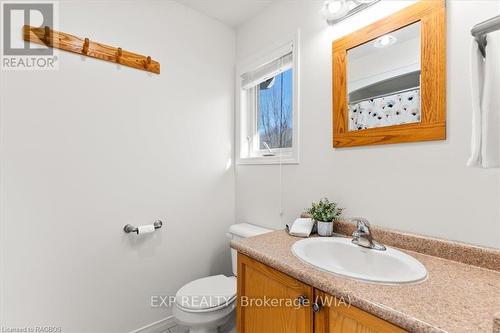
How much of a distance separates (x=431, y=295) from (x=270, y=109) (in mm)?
1564

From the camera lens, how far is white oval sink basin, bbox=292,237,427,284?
0.83 m

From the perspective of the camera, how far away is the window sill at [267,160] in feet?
5.34

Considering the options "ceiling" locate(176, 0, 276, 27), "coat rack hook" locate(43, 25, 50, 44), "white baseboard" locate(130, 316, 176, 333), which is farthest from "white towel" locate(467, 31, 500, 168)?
"white baseboard" locate(130, 316, 176, 333)

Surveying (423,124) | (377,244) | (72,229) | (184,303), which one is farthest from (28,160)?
(423,124)

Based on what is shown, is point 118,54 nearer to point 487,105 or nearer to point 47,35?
point 47,35

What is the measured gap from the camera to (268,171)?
1799mm

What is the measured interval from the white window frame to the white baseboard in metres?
1.30

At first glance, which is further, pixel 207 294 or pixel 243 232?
pixel 243 232

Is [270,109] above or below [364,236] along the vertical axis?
above

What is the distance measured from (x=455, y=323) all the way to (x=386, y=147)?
2.53 feet

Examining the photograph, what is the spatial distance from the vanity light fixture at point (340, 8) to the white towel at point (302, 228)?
112cm

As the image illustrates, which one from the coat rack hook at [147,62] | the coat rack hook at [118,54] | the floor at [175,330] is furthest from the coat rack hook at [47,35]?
the floor at [175,330]

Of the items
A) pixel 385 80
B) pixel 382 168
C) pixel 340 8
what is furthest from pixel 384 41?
pixel 382 168

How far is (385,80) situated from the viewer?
116cm
